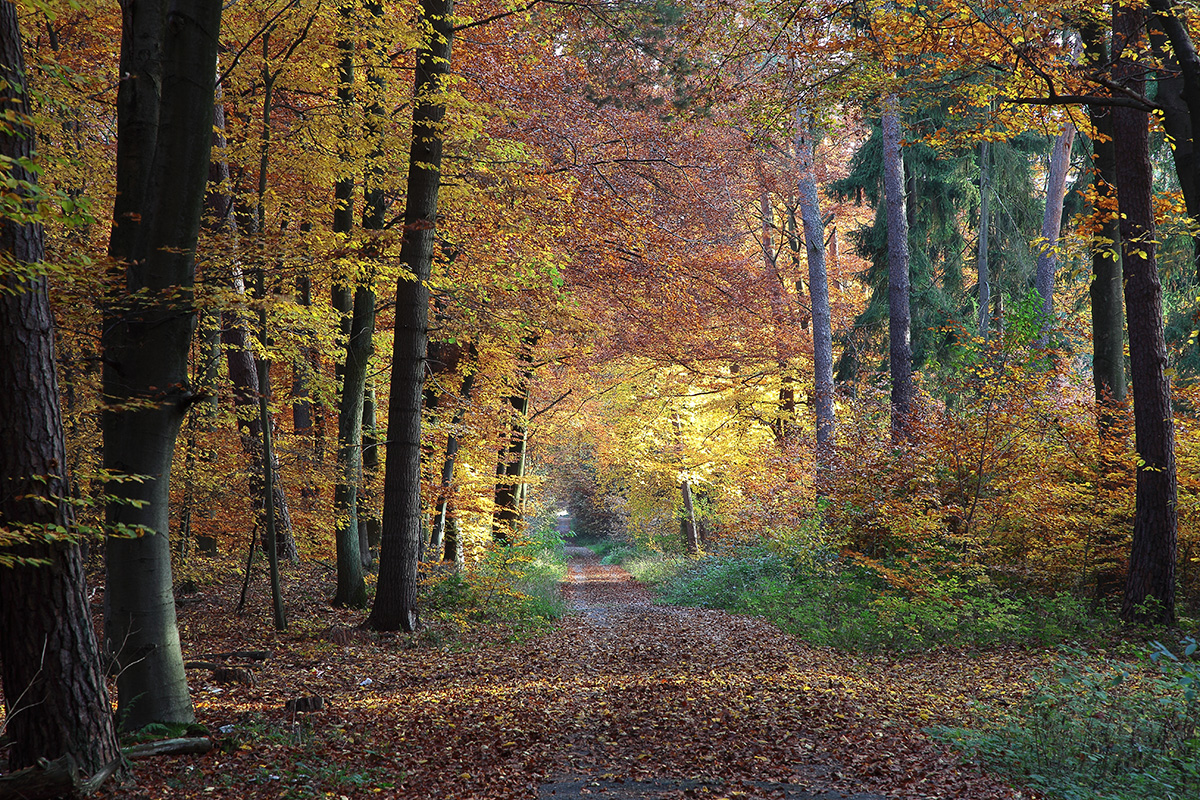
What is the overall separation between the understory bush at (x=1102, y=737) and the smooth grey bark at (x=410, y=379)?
21.9 feet

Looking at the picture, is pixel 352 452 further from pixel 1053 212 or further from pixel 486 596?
pixel 1053 212

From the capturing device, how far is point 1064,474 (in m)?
10.9

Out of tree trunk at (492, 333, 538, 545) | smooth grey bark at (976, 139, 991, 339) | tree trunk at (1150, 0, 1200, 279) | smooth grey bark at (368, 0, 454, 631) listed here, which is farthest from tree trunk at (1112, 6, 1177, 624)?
tree trunk at (492, 333, 538, 545)

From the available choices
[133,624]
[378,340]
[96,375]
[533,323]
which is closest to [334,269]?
[96,375]

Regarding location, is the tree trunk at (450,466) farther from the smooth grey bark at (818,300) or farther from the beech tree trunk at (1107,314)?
the beech tree trunk at (1107,314)

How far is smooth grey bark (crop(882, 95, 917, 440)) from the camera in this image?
49.9ft

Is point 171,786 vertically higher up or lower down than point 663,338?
lower down

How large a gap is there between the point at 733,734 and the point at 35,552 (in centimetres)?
482

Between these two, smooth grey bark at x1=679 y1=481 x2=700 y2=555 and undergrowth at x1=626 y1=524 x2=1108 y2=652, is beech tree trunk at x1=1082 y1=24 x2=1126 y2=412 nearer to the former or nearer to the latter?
undergrowth at x1=626 y1=524 x2=1108 y2=652

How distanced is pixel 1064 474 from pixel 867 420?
12.9 ft

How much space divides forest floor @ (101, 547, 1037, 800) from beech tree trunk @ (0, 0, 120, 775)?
1.68ft

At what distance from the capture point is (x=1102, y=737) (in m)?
5.43

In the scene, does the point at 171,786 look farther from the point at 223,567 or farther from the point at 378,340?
the point at 378,340

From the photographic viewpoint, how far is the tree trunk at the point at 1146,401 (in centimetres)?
905
